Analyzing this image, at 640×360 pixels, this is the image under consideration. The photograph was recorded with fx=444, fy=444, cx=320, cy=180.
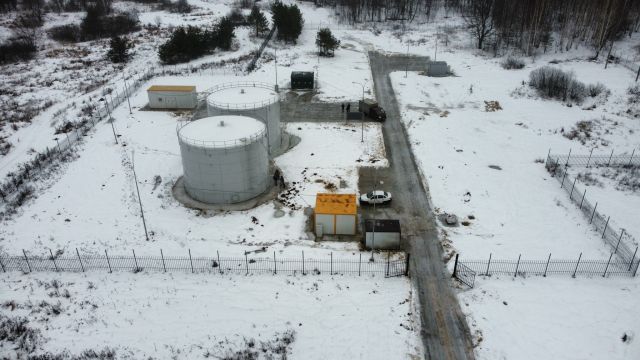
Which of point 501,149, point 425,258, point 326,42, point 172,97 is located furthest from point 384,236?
point 326,42

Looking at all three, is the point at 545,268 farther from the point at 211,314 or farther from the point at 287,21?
the point at 287,21

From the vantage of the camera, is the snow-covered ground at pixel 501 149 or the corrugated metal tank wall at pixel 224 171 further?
the corrugated metal tank wall at pixel 224 171

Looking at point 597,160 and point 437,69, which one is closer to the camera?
point 597,160

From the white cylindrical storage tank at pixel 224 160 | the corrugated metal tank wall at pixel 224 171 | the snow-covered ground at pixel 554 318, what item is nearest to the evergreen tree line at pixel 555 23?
the snow-covered ground at pixel 554 318

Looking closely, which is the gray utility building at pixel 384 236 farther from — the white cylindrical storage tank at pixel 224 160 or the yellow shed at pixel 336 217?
the white cylindrical storage tank at pixel 224 160

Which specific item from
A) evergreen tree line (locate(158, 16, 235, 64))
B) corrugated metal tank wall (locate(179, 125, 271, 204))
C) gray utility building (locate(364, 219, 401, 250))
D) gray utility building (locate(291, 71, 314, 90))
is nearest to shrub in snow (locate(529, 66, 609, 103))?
gray utility building (locate(291, 71, 314, 90))

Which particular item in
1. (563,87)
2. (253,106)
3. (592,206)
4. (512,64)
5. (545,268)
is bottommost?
(545,268)

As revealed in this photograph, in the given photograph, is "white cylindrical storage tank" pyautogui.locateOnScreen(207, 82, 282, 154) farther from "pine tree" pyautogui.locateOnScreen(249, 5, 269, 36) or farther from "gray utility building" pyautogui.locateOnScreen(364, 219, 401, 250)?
"pine tree" pyautogui.locateOnScreen(249, 5, 269, 36)
